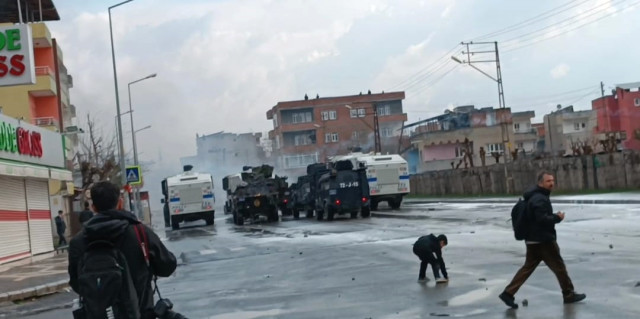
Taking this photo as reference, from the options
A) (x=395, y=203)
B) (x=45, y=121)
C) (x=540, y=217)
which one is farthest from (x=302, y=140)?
(x=540, y=217)

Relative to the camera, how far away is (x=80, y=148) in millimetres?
79250

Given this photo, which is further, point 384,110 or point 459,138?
point 384,110

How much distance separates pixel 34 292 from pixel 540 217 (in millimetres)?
11103

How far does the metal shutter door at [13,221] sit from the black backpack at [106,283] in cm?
2072

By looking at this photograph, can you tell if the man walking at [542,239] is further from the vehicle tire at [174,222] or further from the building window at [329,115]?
the building window at [329,115]

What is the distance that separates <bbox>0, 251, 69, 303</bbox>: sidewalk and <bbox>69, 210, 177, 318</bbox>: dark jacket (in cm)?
1142

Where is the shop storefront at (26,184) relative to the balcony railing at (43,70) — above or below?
below

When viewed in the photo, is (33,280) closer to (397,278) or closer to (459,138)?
(397,278)

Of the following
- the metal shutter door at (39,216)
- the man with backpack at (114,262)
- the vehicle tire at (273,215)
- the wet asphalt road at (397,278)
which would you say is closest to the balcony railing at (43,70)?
the vehicle tire at (273,215)

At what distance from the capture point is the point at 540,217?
9.56 metres

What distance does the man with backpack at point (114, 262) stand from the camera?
555 centimetres

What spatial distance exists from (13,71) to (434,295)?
1725cm

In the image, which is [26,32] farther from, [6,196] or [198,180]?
[198,180]

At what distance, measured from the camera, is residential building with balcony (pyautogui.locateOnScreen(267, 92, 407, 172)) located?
360ft
